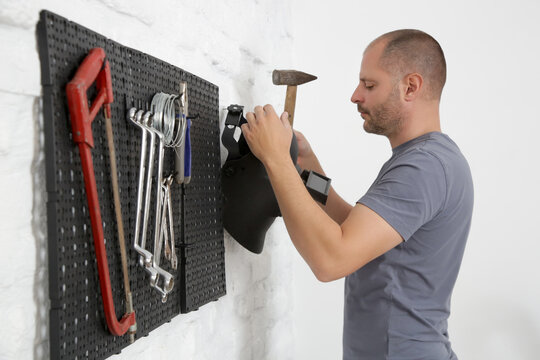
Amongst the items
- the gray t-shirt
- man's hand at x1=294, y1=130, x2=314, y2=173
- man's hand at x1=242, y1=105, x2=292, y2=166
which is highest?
man's hand at x1=242, y1=105, x2=292, y2=166

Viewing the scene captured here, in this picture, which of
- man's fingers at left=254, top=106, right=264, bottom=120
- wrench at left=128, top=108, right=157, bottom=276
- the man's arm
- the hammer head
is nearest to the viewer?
wrench at left=128, top=108, right=157, bottom=276

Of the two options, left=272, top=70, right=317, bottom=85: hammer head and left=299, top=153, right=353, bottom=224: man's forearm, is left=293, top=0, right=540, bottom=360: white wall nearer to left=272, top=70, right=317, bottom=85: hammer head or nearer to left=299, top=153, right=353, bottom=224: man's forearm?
left=299, top=153, right=353, bottom=224: man's forearm

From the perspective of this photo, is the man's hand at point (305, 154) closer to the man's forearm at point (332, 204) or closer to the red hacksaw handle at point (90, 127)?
the man's forearm at point (332, 204)

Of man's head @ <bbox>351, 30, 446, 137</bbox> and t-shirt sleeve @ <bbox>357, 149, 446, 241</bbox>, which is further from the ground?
man's head @ <bbox>351, 30, 446, 137</bbox>

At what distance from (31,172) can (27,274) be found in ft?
0.47

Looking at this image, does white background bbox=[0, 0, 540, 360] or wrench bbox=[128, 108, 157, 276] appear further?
white background bbox=[0, 0, 540, 360]

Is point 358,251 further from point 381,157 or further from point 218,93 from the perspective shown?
point 381,157

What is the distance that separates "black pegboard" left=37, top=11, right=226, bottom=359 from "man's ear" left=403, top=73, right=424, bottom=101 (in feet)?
1.51

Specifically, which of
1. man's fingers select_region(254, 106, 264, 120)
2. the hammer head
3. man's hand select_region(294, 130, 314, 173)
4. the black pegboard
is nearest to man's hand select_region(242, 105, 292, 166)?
man's fingers select_region(254, 106, 264, 120)

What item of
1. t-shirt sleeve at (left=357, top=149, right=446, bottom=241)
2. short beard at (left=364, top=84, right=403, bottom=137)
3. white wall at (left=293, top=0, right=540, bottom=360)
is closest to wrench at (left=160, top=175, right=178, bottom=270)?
t-shirt sleeve at (left=357, top=149, right=446, bottom=241)

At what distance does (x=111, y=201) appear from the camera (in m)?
0.88

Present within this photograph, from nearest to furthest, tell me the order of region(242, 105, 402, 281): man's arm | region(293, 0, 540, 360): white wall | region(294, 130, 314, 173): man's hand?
region(242, 105, 402, 281): man's arm
region(294, 130, 314, 173): man's hand
region(293, 0, 540, 360): white wall

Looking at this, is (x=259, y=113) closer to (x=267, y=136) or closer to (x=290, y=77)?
(x=267, y=136)

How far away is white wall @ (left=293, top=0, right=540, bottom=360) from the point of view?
68.7 inches
